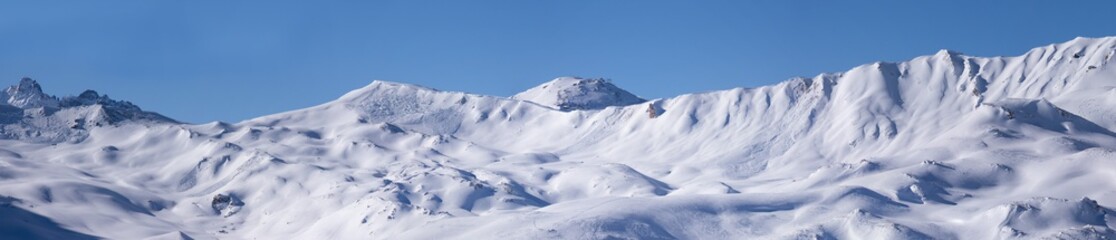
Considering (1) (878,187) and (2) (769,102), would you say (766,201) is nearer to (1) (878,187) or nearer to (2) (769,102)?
(1) (878,187)

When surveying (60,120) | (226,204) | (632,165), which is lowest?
(226,204)

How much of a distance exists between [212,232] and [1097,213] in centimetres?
7880

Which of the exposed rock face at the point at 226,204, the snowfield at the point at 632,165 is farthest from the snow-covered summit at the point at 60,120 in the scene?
the exposed rock face at the point at 226,204

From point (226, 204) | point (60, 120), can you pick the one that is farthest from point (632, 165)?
point (60, 120)

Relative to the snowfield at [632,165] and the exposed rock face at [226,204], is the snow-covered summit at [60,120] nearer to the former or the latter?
the snowfield at [632,165]

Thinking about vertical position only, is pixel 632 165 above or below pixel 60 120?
below

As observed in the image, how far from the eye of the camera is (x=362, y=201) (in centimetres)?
11875

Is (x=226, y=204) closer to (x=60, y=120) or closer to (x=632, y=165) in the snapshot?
(x=632, y=165)

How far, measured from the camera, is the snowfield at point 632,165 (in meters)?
103

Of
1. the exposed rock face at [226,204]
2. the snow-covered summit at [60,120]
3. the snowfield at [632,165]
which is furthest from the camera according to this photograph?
the snow-covered summit at [60,120]

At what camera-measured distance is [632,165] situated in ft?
505

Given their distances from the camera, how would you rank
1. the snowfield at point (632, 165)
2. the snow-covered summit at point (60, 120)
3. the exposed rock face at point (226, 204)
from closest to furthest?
1. the snowfield at point (632, 165)
2. the exposed rock face at point (226, 204)
3. the snow-covered summit at point (60, 120)

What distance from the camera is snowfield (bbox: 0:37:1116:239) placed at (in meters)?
103

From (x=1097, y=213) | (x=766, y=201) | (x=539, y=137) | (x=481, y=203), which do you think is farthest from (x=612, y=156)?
(x=1097, y=213)
